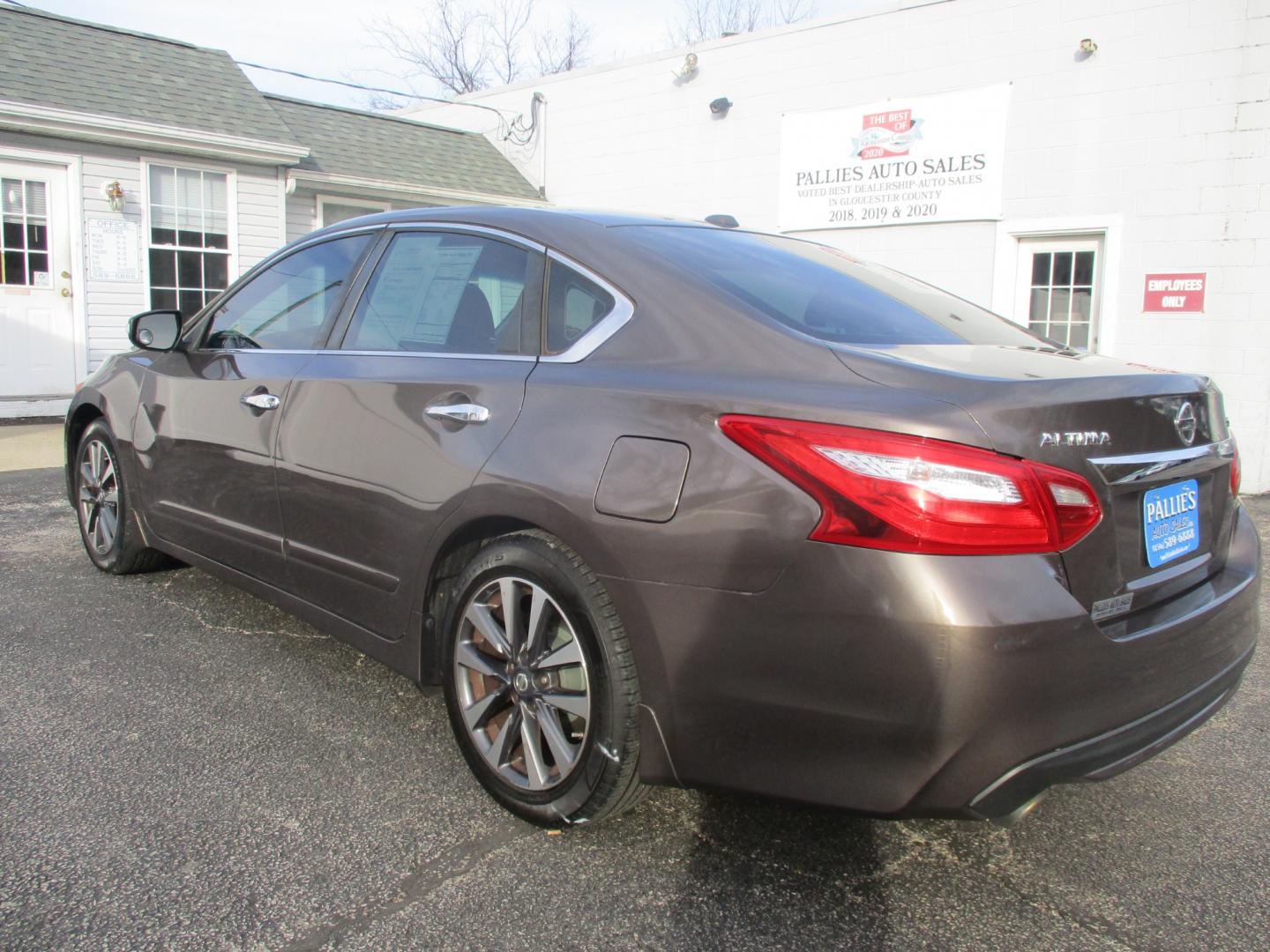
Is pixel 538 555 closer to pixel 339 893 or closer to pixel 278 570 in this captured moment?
pixel 339 893

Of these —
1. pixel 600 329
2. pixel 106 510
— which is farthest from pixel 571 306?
pixel 106 510

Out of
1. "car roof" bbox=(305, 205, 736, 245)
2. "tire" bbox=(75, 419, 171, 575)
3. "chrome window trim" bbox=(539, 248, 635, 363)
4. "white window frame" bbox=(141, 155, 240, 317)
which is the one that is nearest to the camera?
"chrome window trim" bbox=(539, 248, 635, 363)

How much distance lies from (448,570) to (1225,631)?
1.90 metres

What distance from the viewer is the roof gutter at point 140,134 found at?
402 inches

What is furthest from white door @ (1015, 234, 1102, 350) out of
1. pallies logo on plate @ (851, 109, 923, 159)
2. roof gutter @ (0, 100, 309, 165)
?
roof gutter @ (0, 100, 309, 165)

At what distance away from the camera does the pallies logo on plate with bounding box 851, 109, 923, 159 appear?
1075 cm

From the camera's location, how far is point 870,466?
1.89 metres

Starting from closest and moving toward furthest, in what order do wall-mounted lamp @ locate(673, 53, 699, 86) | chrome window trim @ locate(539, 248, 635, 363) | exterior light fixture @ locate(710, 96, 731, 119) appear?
1. chrome window trim @ locate(539, 248, 635, 363)
2. exterior light fixture @ locate(710, 96, 731, 119)
3. wall-mounted lamp @ locate(673, 53, 699, 86)

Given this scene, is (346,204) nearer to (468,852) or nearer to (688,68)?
(688,68)

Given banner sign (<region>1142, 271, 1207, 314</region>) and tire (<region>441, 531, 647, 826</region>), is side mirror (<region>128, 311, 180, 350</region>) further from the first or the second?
banner sign (<region>1142, 271, 1207, 314</region>)

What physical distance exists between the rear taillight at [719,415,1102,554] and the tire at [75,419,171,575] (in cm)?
341

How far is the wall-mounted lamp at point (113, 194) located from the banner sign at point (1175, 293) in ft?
34.6

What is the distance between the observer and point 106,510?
4.54 metres

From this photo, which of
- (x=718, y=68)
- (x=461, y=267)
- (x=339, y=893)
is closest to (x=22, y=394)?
(x=718, y=68)
